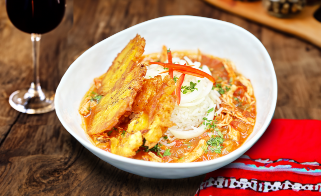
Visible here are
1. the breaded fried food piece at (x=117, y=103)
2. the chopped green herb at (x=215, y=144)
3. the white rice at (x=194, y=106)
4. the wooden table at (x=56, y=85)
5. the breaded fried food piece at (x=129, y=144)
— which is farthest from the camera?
the white rice at (x=194, y=106)

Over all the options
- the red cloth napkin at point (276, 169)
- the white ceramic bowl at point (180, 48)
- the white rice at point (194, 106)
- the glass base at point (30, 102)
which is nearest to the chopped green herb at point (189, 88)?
the white rice at point (194, 106)

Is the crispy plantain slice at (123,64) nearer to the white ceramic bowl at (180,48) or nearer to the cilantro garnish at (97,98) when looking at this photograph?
the cilantro garnish at (97,98)

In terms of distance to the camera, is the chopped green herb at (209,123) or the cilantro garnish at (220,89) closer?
the chopped green herb at (209,123)

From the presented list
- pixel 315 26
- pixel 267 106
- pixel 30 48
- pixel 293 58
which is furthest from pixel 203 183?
pixel 315 26

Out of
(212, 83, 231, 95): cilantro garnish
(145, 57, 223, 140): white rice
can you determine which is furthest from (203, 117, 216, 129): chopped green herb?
(212, 83, 231, 95): cilantro garnish

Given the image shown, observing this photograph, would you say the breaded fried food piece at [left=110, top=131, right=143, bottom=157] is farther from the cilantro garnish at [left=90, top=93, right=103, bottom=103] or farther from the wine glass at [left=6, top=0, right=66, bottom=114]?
the wine glass at [left=6, top=0, right=66, bottom=114]
